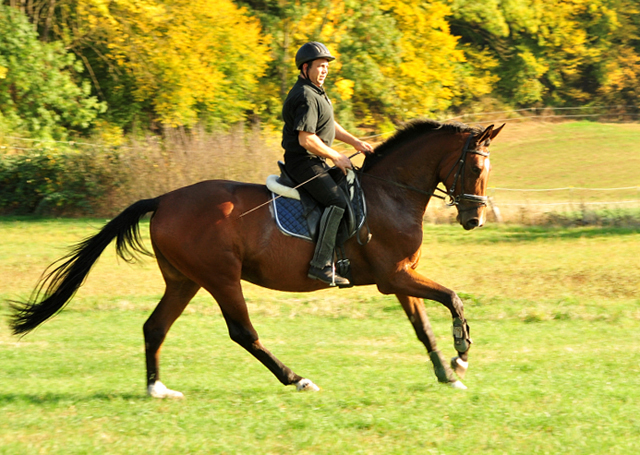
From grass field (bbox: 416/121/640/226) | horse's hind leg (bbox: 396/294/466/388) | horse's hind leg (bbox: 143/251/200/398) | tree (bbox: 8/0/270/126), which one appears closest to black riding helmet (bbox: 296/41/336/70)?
horse's hind leg (bbox: 143/251/200/398)

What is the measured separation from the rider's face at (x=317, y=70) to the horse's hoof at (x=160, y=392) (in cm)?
315

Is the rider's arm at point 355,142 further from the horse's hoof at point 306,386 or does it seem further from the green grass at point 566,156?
the green grass at point 566,156

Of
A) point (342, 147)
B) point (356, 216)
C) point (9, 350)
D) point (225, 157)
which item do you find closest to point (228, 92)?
point (342, 147)

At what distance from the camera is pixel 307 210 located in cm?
711

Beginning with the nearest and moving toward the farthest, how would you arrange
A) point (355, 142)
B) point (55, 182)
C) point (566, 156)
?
point (355, 142) → point (55, 182) → point (566, 156)

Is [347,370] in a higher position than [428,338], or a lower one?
lower

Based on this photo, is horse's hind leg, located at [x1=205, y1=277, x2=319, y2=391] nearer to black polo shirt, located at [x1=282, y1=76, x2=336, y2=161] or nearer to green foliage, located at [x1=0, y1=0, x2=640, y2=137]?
black polo shirt, located at [x1=282, y1=76, x2=336, y2=161]

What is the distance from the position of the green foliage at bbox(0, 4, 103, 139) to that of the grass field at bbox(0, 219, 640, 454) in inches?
456

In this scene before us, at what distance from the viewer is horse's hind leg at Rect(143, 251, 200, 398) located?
7078mm

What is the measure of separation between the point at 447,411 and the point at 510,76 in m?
42.4

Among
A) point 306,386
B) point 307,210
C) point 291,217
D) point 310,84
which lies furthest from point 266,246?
point 310,84

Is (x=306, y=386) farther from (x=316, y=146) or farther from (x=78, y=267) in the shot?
(x=78, y=267)

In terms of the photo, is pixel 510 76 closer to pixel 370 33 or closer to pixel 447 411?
pixel 370 33

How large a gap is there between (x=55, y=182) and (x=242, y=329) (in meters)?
18.1
